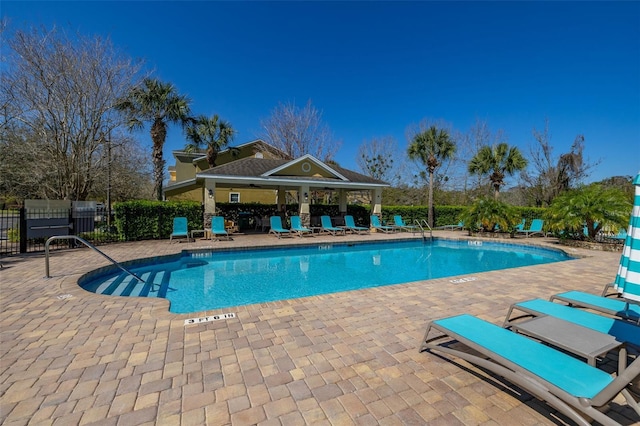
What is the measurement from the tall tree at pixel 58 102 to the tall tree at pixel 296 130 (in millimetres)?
15243

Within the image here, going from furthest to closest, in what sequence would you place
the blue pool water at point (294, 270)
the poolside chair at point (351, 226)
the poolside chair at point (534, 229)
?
the poolside chair at point (351, 226) → the poolside chair at point (534, 229) → the blue pool water at point (294, 270)

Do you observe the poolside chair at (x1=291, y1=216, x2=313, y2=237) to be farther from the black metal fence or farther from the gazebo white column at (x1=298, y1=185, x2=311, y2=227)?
the black metal fence

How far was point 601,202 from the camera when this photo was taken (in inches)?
468

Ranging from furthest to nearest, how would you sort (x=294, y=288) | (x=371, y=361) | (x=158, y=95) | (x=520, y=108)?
(x=520, y=108), (x=158, y=95), (x=294, y=288), (x=371, y=361)

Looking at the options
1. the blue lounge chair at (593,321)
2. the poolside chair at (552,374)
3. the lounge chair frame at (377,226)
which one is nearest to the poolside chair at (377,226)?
the lounge chair frame at (377,226)

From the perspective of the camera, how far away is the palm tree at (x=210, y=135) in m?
21.7

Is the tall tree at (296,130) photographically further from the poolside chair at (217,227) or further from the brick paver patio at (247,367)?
the brick paver patio at (247,367)

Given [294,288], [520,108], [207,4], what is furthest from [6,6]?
[520,108]

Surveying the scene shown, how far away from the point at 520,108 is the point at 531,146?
11.5 feet

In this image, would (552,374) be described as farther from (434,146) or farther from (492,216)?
(434,146)

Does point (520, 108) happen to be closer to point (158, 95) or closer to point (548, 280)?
point (548, 280)

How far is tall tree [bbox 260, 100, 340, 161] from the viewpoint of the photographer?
27.7 meters

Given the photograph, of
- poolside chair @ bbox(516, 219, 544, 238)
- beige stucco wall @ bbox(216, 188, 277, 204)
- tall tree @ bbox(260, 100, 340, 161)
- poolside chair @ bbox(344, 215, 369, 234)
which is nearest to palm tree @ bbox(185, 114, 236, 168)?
beige stucco wall @ bbox(216, 188, 277, 204)

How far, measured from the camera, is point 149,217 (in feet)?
43.0
